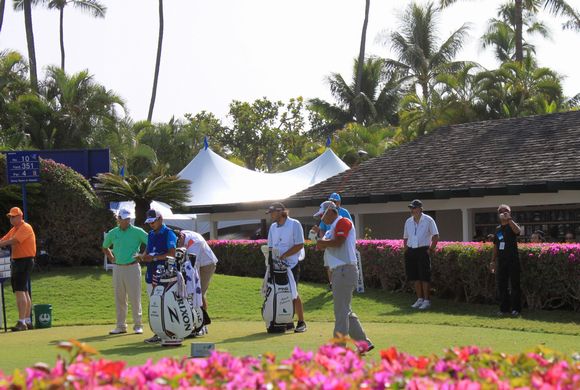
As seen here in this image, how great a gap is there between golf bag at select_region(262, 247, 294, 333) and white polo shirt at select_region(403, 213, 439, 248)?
13.7 ft

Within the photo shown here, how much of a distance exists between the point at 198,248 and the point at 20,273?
2.97 metres

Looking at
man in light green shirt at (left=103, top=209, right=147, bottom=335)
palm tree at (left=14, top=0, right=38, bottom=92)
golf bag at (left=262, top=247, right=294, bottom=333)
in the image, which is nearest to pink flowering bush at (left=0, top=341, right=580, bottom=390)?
golf bag at (left=262, top=247, right=294, bottom=333)

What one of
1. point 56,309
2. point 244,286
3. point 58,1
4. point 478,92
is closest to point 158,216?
point 56,309

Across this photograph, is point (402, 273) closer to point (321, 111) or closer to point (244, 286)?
point (244, 286)

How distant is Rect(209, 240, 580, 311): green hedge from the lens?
15.5 meters

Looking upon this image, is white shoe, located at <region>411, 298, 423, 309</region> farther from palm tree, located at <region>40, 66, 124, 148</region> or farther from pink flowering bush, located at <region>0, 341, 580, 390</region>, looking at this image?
palm tree, located at <region>40, 66, 124, 148</region>

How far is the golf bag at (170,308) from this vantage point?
39.1 feet

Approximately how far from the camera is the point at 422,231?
16875 mm

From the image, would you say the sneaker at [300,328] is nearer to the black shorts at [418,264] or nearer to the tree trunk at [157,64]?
the black shorts at [418,264]

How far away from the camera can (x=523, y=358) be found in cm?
605

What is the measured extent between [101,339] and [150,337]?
2.06 feet

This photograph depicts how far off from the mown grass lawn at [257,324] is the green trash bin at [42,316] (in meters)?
0.21

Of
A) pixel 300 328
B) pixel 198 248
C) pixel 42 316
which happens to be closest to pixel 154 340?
pixel 198 248

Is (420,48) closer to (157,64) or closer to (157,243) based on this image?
(157,64)
